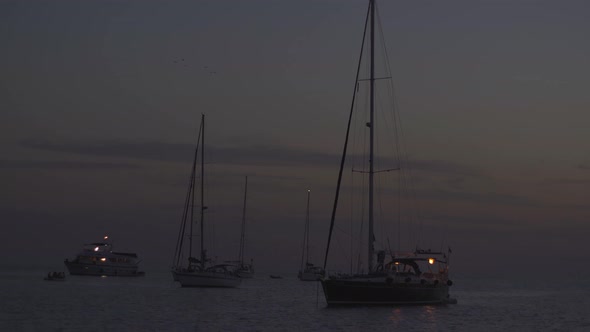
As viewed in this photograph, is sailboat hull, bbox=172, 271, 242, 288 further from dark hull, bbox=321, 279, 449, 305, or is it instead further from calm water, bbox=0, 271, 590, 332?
dark hull, bbox=321, 279, 449, 305

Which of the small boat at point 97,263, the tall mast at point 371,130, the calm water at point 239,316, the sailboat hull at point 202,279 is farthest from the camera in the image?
the small boat at point 97,263

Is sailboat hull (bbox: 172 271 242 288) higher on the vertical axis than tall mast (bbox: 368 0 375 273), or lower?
lower

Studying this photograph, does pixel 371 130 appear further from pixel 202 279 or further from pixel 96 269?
pixel 96 269

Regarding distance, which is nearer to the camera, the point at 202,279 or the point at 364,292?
the point at 364,292

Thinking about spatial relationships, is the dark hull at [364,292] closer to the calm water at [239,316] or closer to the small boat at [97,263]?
the calm water at [239,316]

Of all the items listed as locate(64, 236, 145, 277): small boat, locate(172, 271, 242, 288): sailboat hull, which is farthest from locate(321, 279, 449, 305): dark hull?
locate(64, 236, 145, 277): small boat

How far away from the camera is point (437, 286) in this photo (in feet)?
235

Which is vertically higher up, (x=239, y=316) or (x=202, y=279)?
(x=202, y=279)

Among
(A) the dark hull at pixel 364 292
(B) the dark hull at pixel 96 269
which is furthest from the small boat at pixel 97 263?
(A) the dark hull at pixel 364 292

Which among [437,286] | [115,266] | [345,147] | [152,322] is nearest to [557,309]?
[437,286]

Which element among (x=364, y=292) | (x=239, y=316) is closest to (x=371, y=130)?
(x=364, y=292)

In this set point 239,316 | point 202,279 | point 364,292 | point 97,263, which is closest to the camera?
point 364,292

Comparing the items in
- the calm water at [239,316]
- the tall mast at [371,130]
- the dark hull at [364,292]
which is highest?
the tall mast at [371,130]

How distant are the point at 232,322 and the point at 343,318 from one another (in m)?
7.61
